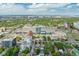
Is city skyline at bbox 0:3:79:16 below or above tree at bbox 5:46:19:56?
above

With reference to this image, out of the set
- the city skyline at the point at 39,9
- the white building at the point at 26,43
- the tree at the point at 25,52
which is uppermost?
the city skyline at the point at 39,9

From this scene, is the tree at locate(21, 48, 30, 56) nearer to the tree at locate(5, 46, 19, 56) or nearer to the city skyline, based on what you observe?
the tree at locate(5, 46, 19, 56)

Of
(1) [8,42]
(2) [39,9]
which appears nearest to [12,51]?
(1) [8,42]

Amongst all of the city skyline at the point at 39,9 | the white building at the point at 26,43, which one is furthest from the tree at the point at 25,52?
the city skyline at the point at 39,9

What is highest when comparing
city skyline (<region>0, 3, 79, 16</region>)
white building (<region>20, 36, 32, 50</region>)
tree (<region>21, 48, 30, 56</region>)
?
city skyline (<region>0, 3, 79, 16</region>)

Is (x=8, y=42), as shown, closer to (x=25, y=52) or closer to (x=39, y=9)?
(x=25, y=52)

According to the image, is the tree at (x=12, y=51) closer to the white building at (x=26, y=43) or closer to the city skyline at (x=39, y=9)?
the white building at (x=26, y=43)

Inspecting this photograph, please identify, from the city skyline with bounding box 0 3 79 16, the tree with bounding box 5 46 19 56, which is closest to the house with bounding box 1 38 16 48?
the tree with bounding box 5 46 19 56

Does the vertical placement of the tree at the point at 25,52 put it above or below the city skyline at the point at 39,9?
below

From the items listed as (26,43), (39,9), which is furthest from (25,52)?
(39,9)

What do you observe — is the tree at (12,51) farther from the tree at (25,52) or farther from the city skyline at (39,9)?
the city skyline at (39,9)

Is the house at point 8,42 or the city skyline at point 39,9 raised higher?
the city skyline at point 39,9

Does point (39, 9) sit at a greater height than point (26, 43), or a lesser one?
greater
